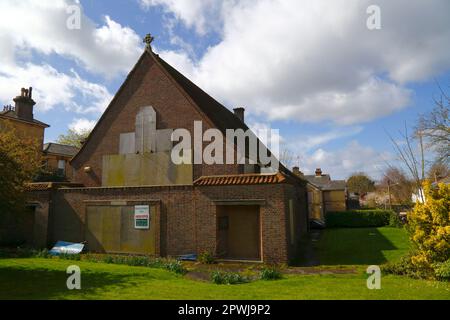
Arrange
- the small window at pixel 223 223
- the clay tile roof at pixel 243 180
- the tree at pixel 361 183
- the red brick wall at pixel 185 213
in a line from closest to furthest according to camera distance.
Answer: the red brick wall at pixel 185 213 < the clay tile roof at pixel 243 180 < the small window at pixel 223 223 < the tree at pixel 361 183

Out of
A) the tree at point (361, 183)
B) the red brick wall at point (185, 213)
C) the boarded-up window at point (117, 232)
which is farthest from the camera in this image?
the tree at point (361, 183)

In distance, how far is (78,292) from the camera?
28.7 feet

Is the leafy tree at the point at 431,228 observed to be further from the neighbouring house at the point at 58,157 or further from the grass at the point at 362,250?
the neighbouring house at the point at 58,157

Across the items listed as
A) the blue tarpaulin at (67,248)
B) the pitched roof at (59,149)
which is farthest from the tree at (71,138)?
the blue tarpaulin at (67,248)

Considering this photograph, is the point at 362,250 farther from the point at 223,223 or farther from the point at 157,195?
the point at 157,195

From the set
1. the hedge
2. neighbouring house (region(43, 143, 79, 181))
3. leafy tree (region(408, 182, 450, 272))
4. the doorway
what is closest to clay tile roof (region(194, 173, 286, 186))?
the doorway

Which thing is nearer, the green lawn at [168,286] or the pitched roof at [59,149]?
the green lawn at [168,286]

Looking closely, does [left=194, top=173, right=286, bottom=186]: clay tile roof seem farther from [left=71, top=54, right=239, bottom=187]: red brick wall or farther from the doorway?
[left=71, top=54, right=239, bottom=187]: red brick wall

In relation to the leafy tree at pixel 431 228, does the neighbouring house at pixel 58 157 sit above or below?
above

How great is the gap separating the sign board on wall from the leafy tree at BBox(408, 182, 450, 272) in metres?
12.0

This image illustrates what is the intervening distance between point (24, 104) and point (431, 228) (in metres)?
40.8

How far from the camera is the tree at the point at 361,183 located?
8219 centimetres

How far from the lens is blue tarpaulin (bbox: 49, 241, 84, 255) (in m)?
16.8
